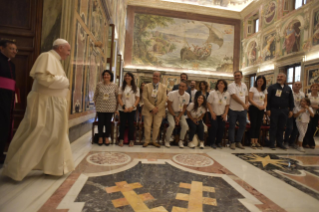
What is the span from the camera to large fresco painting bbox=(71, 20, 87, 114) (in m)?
4.43

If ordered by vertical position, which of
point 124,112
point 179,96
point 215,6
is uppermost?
point 215,6

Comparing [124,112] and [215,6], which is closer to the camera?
[124,112]

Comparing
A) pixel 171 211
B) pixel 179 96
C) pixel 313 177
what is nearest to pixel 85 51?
pixel 179 96

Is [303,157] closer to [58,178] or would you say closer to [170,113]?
[170,113]

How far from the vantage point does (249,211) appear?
1.88 meters

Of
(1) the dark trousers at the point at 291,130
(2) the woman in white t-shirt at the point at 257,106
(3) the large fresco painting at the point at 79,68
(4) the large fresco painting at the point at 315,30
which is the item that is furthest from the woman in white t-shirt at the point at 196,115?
(4) the large fresco painting at the point at 315,30

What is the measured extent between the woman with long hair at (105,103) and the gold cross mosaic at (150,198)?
2.31 m

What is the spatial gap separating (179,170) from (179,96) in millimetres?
2188

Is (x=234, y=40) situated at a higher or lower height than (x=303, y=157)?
higher

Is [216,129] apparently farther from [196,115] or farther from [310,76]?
[310,76]

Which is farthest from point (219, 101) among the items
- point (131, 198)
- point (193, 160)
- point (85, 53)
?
point (85, 53)

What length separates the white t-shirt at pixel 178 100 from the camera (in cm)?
470

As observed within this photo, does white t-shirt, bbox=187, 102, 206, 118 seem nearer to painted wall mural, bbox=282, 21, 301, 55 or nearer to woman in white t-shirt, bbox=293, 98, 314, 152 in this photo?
woman in white t-shirt, bbox=293, 98, 314, 152

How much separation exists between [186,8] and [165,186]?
53.0ft
